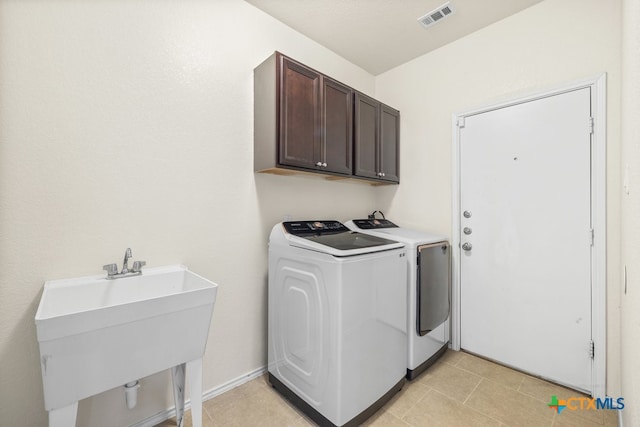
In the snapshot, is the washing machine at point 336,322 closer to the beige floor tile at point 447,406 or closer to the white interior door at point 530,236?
the beige floor tile at point 447,406

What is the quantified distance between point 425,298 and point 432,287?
140 mm

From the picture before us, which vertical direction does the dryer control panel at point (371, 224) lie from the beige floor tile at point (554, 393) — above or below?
above

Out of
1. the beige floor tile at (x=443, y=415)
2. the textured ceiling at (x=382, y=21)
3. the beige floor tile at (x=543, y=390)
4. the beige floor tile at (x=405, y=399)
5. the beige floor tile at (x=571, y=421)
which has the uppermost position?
the textured ceiling at (x=382, y=21)

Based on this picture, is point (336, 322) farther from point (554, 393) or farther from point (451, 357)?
point (554, 393)

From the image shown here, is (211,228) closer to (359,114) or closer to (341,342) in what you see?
(341,342)

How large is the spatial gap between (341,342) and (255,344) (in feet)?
3.01

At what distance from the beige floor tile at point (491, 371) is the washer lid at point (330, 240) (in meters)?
1.24

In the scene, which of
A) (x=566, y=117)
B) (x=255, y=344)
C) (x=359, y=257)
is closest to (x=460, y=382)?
(x=359, y=257)

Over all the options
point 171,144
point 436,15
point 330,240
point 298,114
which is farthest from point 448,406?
point 436,15

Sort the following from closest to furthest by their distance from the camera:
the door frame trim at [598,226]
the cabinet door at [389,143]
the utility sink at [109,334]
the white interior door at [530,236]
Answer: the utility sink at [109,334] < the door frame trim at [598,226] < the white interior door at [530,236] < the cabinet door at [389,143]

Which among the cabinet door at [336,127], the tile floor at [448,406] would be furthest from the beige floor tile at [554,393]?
the cabinet door at [336,127]

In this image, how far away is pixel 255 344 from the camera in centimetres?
213

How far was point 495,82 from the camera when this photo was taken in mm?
2340

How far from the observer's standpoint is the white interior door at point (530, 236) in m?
1.95
